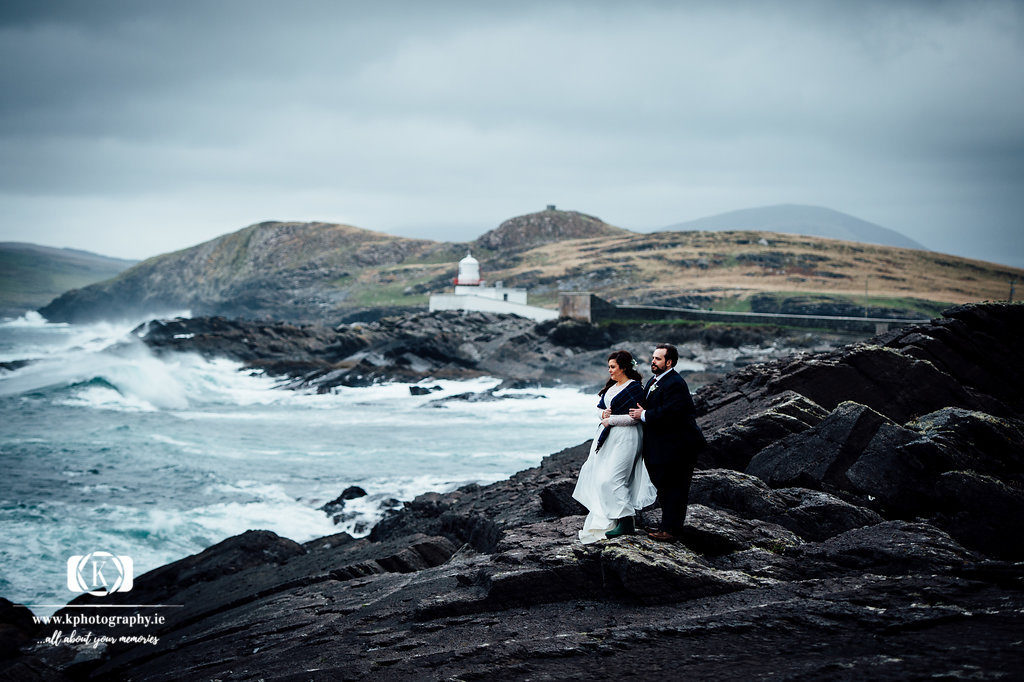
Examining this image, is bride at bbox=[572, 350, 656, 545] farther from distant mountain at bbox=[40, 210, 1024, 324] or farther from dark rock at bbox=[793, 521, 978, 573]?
distant mountain at bbox=[40, 210, 1024, 324]

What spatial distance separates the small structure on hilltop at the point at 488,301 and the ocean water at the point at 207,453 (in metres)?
19.3

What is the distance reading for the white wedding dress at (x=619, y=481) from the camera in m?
7.32

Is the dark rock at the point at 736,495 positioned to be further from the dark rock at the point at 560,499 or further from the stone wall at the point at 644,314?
the stone wall at the point at 644,314

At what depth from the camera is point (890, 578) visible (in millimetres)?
6156

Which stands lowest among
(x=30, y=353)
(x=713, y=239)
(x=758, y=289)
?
(x=30, y=353)

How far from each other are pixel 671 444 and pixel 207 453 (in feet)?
73.4

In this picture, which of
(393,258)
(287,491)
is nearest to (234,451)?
(287,491)

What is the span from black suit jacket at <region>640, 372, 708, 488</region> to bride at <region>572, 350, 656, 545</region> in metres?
0.21

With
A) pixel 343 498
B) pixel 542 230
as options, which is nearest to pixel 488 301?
pixel 343 498

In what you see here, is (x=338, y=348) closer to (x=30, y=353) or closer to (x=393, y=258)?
(x=30, y=353)

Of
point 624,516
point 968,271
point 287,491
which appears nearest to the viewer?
point 624,516

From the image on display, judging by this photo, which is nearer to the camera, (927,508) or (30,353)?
(927,508)

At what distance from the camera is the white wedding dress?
732cm

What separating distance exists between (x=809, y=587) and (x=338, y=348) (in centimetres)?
5090
